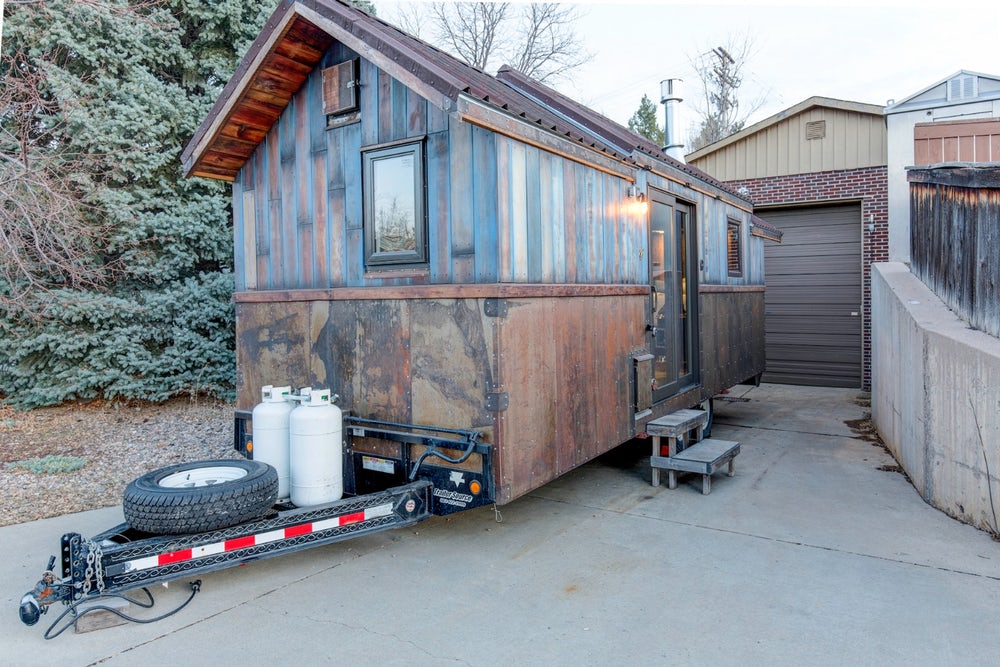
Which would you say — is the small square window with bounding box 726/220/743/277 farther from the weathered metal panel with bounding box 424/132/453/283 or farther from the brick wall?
the weathered metal panel with bounding box 424/132/453/283

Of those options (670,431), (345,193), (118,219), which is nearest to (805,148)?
(670,431)

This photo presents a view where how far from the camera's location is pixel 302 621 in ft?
11.7

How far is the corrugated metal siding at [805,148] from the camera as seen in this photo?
37.3 ft

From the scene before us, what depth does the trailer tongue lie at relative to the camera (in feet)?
10.8

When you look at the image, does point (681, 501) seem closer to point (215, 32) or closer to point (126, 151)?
point (126, 151)

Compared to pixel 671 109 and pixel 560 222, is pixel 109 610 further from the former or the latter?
pixel 671 109

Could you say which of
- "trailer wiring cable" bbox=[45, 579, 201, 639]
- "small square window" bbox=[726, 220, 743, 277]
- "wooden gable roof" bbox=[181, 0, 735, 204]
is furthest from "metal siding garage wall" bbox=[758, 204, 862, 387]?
"trailer wiring cable" bbox=[45, 579, 201, 639]

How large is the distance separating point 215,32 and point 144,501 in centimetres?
826

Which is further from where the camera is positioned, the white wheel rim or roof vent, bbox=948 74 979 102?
roof vent, bbox=948 74 979 102

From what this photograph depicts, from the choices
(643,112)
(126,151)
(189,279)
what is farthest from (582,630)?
(643,112)

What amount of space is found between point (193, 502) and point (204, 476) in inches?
22.4

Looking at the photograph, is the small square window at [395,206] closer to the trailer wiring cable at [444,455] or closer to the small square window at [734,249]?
the trailer wiring cable at [444,455]

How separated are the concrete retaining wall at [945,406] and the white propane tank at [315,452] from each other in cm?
451

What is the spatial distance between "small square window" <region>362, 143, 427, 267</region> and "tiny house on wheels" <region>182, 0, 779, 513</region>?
0.01 meters
